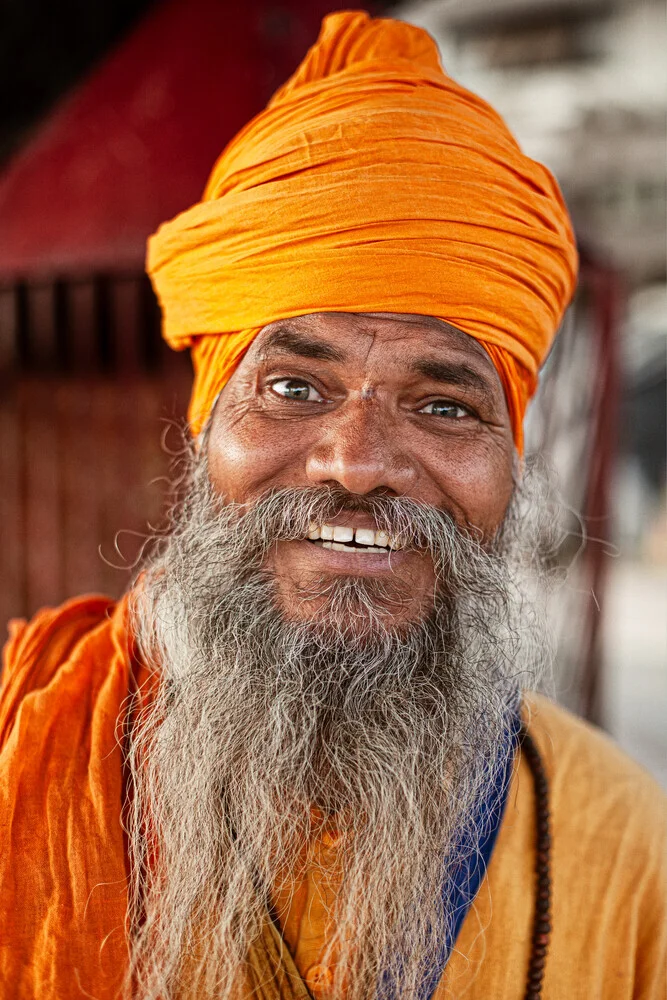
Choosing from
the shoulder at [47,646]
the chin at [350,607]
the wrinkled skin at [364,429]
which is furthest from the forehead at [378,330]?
the shoulder at [47,646]

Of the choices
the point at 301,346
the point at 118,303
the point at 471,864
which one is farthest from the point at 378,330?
the point at 118,303

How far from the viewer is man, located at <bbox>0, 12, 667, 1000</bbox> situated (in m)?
1.17

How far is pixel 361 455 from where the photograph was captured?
1.20 metres

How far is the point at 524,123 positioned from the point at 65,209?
11.0ft

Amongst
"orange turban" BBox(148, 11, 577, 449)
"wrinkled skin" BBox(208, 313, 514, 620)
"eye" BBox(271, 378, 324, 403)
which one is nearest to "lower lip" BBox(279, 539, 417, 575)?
"wrinkled skin" BBox(208, 313, 514, 620)

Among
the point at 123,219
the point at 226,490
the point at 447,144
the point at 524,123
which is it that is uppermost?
the point at 524,123

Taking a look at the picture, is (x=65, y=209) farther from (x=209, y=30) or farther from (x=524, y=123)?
(x=524, y=123)

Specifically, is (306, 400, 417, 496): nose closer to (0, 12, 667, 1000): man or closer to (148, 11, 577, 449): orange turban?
(0, 12, 667, 1000): man

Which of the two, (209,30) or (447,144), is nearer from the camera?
(447,144)

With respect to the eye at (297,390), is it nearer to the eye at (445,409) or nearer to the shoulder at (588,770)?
the eye at (445,409)

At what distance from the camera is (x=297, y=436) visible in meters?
1.28

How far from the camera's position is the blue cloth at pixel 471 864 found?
118cm

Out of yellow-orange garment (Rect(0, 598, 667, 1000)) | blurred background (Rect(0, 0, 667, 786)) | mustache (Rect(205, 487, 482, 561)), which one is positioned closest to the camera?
yellow-orange garment (Rect(0, 598, 667, 1000))

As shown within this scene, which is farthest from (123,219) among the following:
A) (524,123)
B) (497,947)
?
(524,123)
